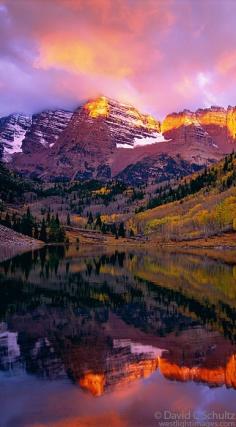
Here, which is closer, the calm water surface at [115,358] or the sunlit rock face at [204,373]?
the calm water surface at [115,358]

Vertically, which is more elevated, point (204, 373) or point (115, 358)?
point (115, 358)

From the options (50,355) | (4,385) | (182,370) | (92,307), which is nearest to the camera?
(4,385)

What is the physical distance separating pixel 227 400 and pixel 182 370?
5.63 metres

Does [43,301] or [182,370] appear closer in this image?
[182,370]

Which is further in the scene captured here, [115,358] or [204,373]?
[115,358]

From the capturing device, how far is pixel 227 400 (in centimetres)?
2434

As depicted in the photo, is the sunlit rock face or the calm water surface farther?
the sunlit rock face

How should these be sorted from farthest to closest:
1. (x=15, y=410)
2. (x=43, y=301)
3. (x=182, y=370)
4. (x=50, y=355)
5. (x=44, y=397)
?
(x=43, y=301) < (x=50, y=355) < (x=182, y=370) < (x=44, y=397) < (x=15, y=410)

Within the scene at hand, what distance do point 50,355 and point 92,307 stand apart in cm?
2274

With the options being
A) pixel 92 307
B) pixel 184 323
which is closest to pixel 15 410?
pixel 184 323

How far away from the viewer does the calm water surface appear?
2295cm

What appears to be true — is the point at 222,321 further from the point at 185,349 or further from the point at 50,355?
the point at 50,355

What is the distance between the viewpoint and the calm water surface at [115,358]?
23.0m

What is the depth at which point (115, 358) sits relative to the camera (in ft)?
106
